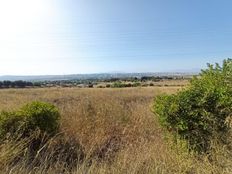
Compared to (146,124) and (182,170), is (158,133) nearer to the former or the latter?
(146,124)

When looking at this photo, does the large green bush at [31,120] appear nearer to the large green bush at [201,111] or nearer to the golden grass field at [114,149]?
the golden grass field at [114,149]

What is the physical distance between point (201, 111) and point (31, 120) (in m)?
3.98

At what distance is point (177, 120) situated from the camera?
756cm

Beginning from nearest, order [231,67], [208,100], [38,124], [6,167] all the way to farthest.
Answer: [6,167] < [208,100] < [231,67] < [38,124]

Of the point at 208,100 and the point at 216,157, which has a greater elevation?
the point at 208,100

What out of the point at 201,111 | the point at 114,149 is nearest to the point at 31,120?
the point at 114,149

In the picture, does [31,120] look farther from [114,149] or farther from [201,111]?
[201,111]

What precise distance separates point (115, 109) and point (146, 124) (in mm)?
1565

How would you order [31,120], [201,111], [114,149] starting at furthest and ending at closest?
1. [31,120]
2. [114,149]
3. [201,111]

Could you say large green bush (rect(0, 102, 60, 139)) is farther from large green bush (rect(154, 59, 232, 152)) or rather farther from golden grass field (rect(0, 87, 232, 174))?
large green bush (rect(154, 59, 232, 152))

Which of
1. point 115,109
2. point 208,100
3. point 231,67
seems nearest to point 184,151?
point 208,100

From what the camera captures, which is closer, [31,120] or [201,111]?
[201,111]

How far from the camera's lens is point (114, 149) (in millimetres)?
8328

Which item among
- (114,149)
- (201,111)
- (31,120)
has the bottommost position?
(114,149)
